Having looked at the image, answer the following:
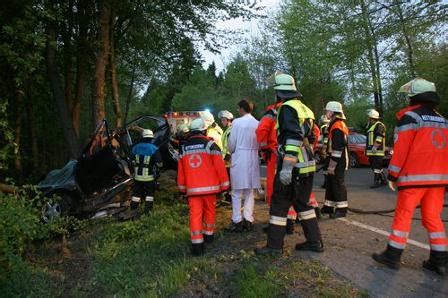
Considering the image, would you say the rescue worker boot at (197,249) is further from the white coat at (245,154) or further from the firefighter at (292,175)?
the white coat at (245,154)

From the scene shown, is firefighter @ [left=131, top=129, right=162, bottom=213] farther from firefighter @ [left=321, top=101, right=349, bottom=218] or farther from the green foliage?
firefighter @ [left=321, top=101, right=349, bottom=218]

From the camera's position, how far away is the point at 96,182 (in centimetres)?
888

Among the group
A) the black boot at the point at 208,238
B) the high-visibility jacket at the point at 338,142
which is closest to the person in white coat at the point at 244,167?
the black boot at the point at 208,238

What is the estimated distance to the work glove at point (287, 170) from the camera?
500 cm

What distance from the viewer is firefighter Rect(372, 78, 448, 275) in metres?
4.81

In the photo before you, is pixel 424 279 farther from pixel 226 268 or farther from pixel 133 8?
pixel 133 8

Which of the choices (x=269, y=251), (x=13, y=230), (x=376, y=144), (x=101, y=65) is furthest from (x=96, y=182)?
(x=376, y=144)

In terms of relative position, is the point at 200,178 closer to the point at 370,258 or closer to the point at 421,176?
the point at 370,258

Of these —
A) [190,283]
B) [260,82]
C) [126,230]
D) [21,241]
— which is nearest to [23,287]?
[21,241]

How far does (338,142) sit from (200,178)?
2610 millimetres

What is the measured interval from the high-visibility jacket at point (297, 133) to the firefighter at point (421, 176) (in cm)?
95

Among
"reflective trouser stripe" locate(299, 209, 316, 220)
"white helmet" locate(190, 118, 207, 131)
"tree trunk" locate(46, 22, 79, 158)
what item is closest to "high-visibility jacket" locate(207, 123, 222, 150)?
"white helmet" locate(190, 118, 207, 131)

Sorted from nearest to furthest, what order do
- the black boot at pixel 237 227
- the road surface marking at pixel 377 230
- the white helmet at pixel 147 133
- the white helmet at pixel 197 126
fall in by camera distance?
1. the road surface marking at pixel 377 230
2. the white helmet at pixel 197 126
3. the black boot at pixel 237 227
4. the white helmet at pixel 147 133

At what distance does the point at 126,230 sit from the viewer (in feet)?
25.0
